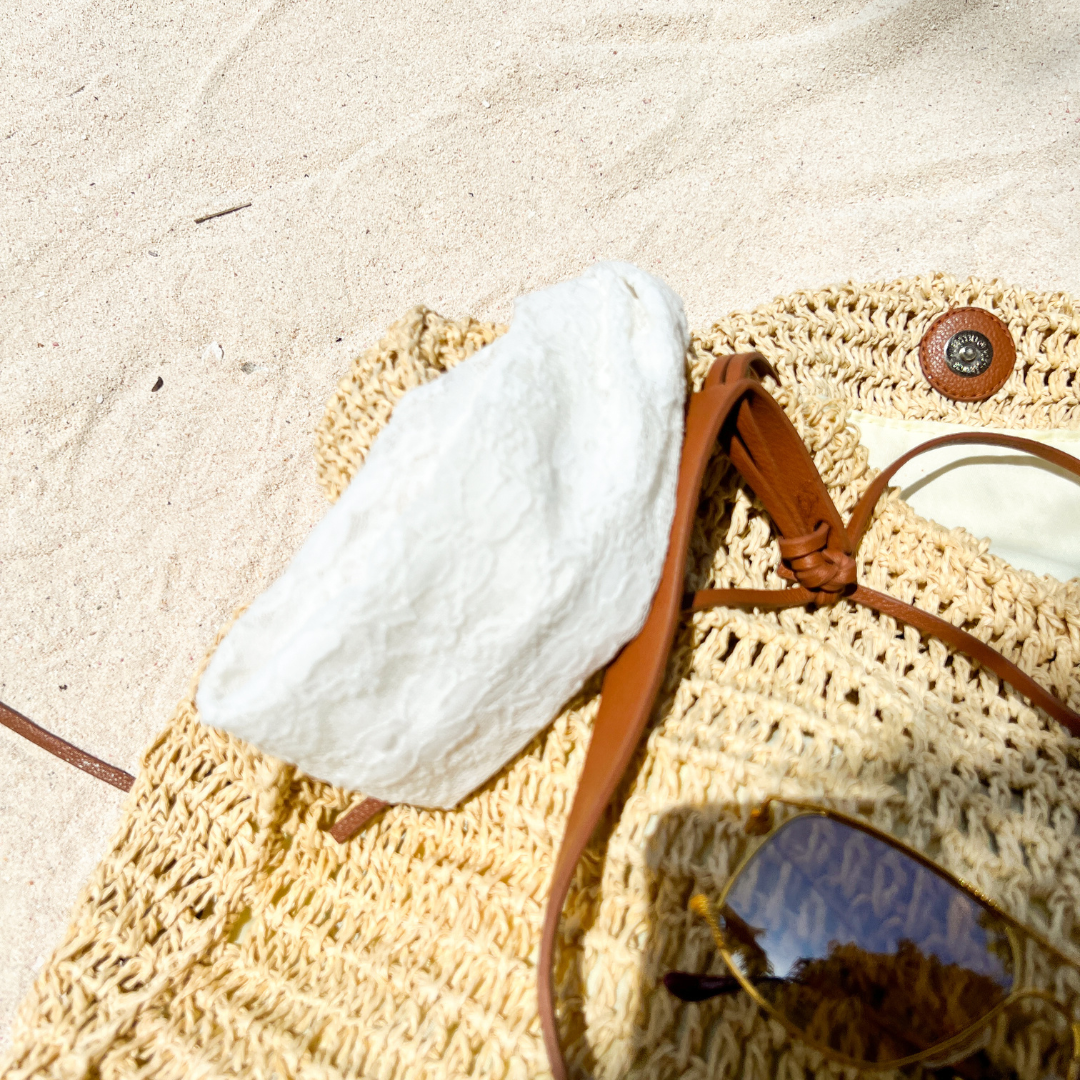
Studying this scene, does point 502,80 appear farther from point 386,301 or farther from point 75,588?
point 75,588

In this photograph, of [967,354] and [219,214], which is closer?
[967,354]

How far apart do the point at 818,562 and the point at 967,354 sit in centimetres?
41

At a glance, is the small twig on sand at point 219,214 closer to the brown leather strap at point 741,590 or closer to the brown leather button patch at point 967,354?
the brown leather strap at point 741,590

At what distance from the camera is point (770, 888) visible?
0.58 metres

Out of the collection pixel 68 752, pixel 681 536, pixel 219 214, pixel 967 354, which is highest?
pixel 219 214

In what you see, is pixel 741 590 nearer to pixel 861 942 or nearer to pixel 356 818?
pixel 861 942

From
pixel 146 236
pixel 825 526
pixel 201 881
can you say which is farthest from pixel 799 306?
pixel 146 236

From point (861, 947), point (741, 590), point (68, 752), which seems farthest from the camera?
point (68, 752)

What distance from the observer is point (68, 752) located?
2.85ft

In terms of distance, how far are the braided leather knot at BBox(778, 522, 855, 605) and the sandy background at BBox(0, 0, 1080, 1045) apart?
2.01 ft

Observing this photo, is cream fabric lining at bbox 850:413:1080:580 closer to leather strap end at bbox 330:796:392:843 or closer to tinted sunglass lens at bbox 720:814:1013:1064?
tinted sunglass lens at bbox 720:814:1013:1064

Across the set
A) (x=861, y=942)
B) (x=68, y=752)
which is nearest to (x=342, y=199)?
(x=68, y=752)

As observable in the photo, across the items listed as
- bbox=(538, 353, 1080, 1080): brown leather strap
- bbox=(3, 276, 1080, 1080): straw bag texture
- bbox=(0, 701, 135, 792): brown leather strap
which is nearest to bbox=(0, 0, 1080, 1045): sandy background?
bbox=(0, 701, 135, 792): brown leather strap

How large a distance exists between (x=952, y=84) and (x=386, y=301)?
40.2 inches
